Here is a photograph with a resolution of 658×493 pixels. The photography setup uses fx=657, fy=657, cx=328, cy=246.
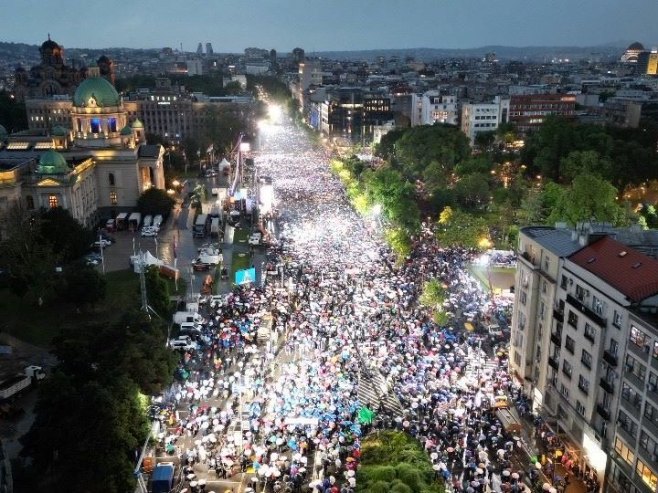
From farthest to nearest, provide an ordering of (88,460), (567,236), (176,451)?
(567,236) < (176,451) < (88,460)

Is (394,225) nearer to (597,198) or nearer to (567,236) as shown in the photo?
(597,198)

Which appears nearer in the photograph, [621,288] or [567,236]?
[621,288]

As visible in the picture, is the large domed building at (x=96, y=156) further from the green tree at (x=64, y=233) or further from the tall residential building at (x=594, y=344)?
the tall residential building at (x=594, y=344)

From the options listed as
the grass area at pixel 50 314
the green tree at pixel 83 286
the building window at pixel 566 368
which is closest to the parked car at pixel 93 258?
the grass area at pixel 50 314

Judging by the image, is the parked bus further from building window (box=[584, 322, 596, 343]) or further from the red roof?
building window (box=[584, 322, 596, 343])

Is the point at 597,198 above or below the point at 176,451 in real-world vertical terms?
above

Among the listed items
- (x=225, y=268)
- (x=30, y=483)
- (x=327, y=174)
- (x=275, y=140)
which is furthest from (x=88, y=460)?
(x=275, y=140)
